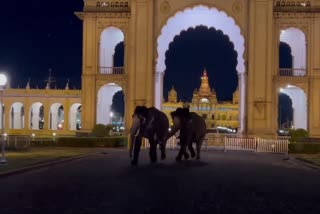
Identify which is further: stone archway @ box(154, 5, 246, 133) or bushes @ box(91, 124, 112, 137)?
stone archway @ box(154, 5, 246, 133)

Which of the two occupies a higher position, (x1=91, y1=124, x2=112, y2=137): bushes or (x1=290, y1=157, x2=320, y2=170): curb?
(x1=91, y1=124, x2=112, y2=137): bushes

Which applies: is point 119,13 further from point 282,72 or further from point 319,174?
point 319,174

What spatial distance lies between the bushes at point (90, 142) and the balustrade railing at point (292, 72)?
14874 mm

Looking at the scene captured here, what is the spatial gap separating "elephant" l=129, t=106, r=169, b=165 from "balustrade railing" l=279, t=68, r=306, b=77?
2303 centimetres

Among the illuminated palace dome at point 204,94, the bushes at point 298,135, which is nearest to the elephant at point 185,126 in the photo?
the bushes at point 298,135

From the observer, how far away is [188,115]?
82.7ft

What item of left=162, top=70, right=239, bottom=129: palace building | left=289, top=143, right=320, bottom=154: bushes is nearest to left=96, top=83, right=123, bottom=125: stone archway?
left=289, top=143, right=320, bottom=154: bushes

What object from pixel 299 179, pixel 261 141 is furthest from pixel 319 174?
pixel 261 141

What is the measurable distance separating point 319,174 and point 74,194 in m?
10.4

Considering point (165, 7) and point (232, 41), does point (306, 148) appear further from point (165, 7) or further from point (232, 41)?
point (165, 7)

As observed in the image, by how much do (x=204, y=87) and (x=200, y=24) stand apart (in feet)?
295

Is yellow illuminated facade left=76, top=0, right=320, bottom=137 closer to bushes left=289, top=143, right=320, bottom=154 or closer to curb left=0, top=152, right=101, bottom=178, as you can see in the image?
bushes left=289, top=143, right=320, bottom=154

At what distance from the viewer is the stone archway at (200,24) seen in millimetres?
44625

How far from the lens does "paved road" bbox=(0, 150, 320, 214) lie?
10867 millimetres
